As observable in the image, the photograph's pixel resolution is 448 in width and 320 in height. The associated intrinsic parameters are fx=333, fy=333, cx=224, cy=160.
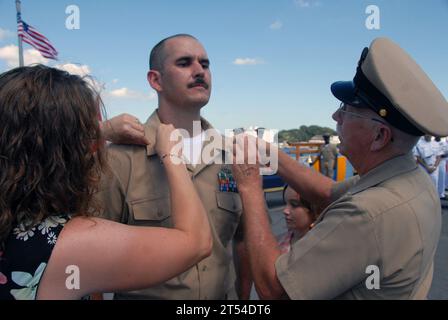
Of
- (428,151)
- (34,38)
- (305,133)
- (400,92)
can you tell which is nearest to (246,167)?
(400,92)

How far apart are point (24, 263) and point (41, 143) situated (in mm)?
389

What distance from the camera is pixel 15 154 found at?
1111 millimetres

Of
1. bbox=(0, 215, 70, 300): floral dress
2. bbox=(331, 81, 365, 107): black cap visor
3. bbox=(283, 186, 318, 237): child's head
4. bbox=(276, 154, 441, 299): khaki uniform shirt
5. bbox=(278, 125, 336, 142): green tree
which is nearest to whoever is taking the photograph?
bbox=(0, 215, 70, 300): floral dress

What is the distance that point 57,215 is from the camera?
1.17 meters

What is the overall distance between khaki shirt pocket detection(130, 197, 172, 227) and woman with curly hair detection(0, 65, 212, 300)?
0.51 metres

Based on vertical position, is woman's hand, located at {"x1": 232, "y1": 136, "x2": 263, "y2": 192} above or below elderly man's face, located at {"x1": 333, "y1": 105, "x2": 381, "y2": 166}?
below

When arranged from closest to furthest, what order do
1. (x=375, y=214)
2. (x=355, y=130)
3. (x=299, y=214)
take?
(x=375, y=214) → (x=355, y=130) → (x=299, y=214)

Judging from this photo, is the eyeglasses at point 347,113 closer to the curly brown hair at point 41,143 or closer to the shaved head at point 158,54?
the shaved head at point 158,54

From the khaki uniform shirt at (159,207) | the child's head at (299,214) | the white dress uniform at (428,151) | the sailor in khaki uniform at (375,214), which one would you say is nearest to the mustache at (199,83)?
the khaki uniform shirt at (159,207)

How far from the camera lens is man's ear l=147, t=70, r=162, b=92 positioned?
2.08 m

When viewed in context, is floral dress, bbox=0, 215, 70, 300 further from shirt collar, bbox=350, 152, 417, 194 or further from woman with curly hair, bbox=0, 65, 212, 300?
shirt collar, bbox=350, 152, 417, 194

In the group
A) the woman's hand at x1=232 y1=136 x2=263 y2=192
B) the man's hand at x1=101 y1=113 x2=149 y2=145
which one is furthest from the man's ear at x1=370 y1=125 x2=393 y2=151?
the man's hand at x1=101 y1=113 x2=149 y2=145

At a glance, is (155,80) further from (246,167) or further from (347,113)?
(347,113)
